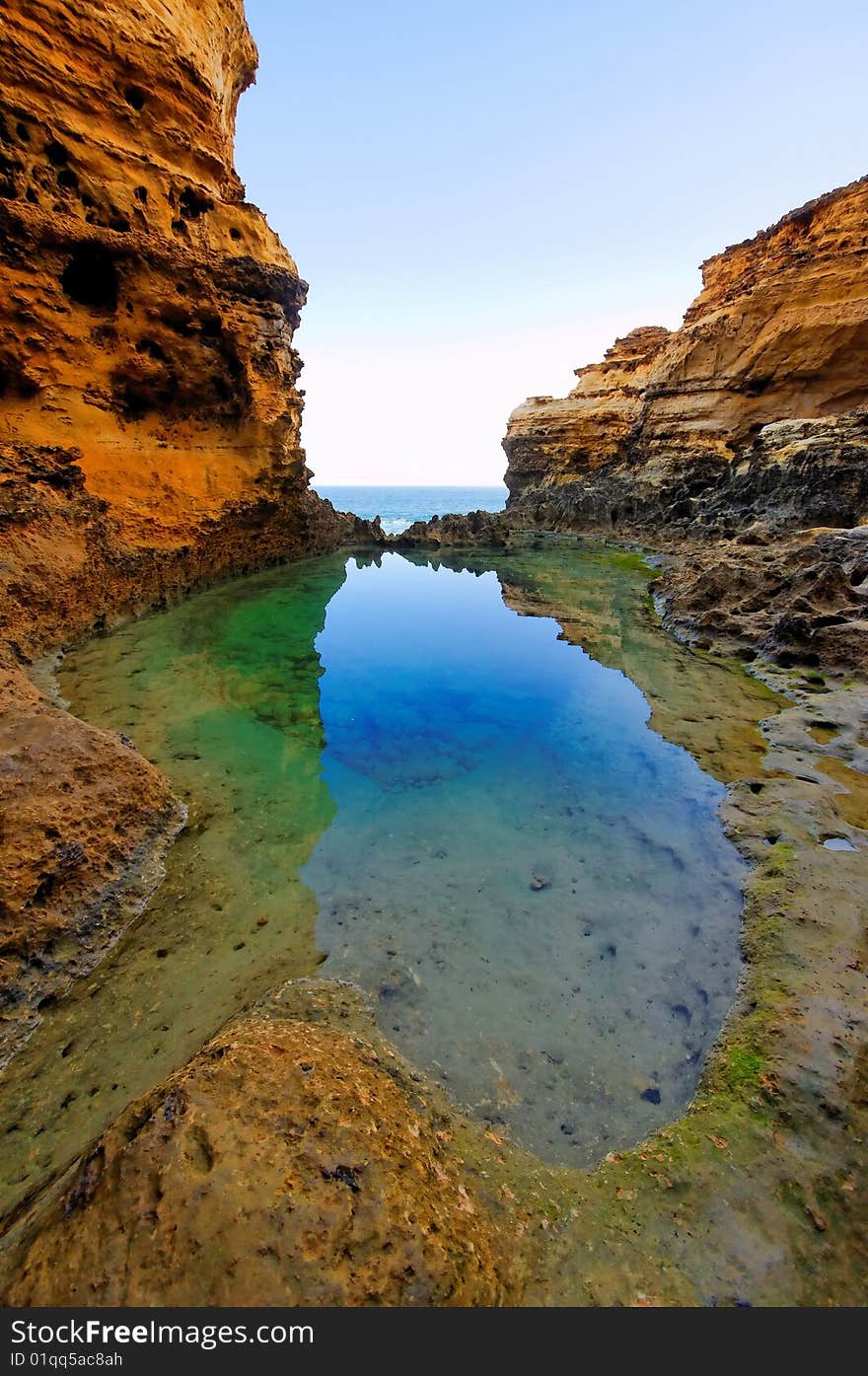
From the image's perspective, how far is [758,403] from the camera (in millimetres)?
25469

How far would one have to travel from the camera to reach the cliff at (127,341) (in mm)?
8680

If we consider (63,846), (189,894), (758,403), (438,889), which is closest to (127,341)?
(63,846)

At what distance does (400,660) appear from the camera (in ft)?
33.6

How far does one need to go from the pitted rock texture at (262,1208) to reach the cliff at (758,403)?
A: 19332 millimetres

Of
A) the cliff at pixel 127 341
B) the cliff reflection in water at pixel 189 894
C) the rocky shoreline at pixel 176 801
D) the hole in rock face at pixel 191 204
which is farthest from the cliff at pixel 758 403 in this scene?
the hole in rock face at pixel 191 204

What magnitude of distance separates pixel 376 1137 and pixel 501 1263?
0.57 metres

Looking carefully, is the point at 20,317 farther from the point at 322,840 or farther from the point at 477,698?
the point at 322,840

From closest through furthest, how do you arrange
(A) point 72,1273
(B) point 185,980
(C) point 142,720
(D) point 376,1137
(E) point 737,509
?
(A) point 72,1273 < (D) point 376,1137 < (B) point 185,980 < (C) point 142,720 < (E) point 737,509

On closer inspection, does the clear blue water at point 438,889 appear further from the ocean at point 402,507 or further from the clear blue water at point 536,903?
the ocean at point 402,507

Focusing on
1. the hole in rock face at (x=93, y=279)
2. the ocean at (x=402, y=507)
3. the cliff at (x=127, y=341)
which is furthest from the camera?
the ocean at (x=402, y=507)

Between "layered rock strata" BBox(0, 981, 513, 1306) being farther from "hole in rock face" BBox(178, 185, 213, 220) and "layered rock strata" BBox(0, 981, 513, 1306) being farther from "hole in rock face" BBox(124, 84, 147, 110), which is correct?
"hole in rock face" BBox(124, 84, 147, 110)

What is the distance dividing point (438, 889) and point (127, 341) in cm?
1378

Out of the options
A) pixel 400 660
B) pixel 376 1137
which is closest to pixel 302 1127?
pixel 376 1137

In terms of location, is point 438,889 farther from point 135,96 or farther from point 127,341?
point 135,96
